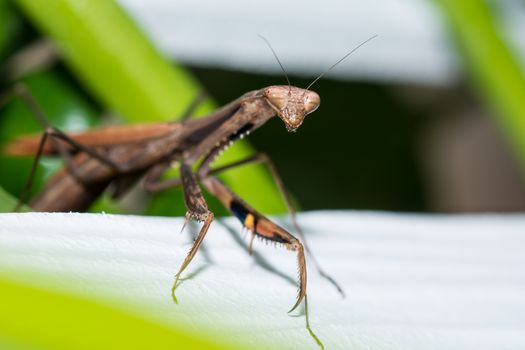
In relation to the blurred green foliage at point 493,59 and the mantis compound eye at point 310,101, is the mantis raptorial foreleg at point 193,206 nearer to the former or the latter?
the mantis compound eye at point 310,101

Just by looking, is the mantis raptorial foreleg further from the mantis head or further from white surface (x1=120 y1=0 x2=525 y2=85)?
white surface (x1=120 y1=0 x2=525 y2=85)

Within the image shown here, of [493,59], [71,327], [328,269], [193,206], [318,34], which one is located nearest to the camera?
[71,327]

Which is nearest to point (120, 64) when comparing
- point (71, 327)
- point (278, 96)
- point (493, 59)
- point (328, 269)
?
point (278, 96)

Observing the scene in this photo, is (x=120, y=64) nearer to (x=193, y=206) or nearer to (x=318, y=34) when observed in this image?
(x=193, y=206)

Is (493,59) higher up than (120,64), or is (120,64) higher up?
(120,64)

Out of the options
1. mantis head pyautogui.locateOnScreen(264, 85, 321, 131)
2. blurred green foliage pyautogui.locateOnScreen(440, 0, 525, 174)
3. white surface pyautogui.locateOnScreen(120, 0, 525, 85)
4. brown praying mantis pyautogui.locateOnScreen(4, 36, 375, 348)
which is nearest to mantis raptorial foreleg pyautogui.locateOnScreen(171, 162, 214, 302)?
brown praying mantis pyautogui.locateOnScreen(4, 36, 375, 348)

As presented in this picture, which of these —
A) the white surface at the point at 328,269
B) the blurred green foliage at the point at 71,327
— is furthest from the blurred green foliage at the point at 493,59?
the blurred green foliage at the point at 71,327

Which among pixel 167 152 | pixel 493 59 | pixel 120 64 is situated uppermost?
pixel 120 64

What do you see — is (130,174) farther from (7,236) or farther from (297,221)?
(7,236)

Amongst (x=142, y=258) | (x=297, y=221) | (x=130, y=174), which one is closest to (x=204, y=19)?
(x=130, y=174)
